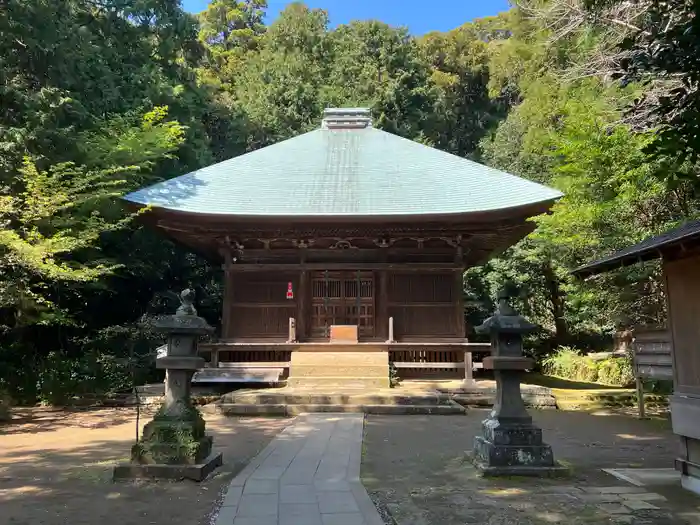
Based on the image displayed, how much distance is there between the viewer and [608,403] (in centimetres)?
1123

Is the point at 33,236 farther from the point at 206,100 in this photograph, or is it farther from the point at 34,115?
the point at 206,100

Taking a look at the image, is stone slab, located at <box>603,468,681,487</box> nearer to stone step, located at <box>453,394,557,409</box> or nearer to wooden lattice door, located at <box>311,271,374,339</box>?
stone step, located at <box>453,394,557,409</box>

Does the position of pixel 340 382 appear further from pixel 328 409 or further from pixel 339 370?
pixel 328 409

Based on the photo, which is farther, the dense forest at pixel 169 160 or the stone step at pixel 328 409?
the stone step at pixel 328 409

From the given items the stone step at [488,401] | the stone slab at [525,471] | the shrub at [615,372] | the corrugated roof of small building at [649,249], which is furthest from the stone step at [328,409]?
the shrub at [615,372]

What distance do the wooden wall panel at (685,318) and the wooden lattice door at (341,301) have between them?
8.56m

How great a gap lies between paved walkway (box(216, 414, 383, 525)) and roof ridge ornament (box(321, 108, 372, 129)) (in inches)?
517

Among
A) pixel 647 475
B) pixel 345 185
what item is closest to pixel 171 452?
pixel 647 475

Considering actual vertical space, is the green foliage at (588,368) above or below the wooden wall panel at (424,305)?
below

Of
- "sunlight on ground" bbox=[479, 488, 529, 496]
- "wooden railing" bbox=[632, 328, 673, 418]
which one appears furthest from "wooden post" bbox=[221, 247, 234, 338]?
"sunlight on ground" bbox=[479, 488, 529, 496]

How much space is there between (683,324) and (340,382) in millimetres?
7232

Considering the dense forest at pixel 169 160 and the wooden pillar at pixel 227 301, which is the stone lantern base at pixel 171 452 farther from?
the wooden pillar at pixel 227 301

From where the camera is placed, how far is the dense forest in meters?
8.86

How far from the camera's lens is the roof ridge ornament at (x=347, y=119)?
18.4 m
